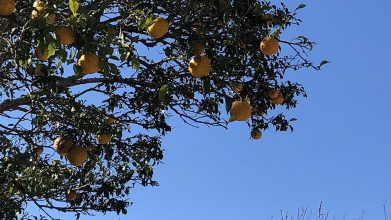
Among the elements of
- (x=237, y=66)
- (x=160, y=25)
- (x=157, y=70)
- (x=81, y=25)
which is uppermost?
(x=157, y=70)

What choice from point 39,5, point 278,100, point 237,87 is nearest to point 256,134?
point 278,100

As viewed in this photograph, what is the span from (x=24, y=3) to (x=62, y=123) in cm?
187

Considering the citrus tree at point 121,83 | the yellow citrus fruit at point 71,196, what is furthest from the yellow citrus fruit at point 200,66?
the yellow citrus fruit at point 71,196

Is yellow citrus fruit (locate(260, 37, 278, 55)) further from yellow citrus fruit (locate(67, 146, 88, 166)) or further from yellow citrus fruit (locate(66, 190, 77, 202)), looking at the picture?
yellow citrus fruit (locate(66, 190, 77, 202))

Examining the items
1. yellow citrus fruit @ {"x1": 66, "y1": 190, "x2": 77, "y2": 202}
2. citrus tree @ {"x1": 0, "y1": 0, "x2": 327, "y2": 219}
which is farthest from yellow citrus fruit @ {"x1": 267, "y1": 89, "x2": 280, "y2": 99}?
yellow citrus fruit @ {"x1": 66, "y1": 190, "x2": 77, "y2": 202}

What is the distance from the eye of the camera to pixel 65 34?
3131 millimetres

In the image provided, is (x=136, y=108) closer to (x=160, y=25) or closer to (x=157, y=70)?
(x=157, y=70)

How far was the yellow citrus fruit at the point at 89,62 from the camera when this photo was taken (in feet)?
11.1

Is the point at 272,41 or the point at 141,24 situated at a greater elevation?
the point at 272,41

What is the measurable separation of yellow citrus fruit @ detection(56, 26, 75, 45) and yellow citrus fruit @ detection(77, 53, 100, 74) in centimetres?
22

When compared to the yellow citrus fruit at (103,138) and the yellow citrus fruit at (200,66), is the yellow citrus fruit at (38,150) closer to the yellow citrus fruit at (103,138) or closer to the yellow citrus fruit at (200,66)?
the yellow citrus fruit at (103,138)

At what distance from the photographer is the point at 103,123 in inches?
229

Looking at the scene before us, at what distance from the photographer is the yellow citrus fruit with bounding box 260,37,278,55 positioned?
14.8 ft

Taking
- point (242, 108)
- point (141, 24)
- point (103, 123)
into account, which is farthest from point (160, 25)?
point (103, 123)
